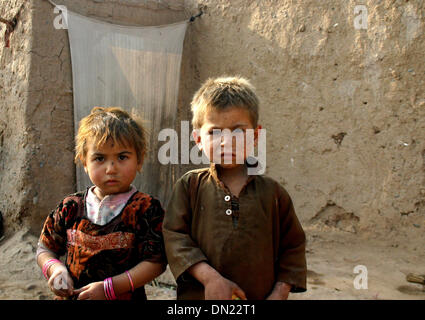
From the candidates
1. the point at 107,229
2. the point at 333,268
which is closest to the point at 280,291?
the point at 107,229

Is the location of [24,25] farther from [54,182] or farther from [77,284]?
[77,284]

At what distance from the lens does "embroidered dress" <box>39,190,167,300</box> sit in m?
1.26

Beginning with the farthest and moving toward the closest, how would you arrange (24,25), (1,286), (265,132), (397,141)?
(265,132) < (24,25) < (397,141) < (1,286)

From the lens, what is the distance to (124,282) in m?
1.23

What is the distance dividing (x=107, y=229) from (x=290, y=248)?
2.08 feet

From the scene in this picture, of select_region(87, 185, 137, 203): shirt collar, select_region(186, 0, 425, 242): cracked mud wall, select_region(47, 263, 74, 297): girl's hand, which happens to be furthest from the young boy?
select_region(186, 0, 425, 242): cracked mud wall

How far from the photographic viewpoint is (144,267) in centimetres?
Answer: 126

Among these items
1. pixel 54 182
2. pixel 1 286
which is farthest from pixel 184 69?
pixel 1 286

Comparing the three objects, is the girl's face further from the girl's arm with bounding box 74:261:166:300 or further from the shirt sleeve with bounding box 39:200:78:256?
the girl's arm with bounding box 74:261:166:300

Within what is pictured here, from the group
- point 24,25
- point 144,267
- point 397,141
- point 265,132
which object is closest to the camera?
point 144,267

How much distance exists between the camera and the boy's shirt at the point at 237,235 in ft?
4.06

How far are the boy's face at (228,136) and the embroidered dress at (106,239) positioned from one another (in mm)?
295

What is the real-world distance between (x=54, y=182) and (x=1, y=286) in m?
0.94

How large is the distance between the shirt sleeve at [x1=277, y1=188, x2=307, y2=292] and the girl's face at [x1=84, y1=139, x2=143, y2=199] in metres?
0.55
